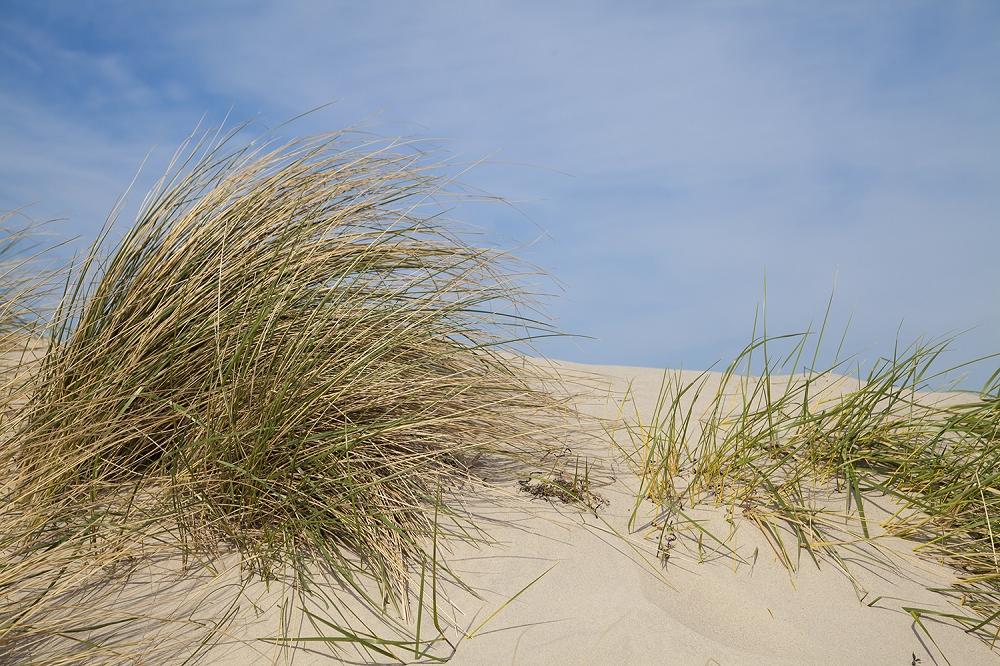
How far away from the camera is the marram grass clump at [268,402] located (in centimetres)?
216

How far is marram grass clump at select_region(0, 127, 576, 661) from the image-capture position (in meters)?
2.16

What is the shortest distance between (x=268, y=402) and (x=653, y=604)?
1.24 metres

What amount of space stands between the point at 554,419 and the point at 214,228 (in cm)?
151

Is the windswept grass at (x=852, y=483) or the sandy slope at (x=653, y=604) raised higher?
the windswept grass at (x=852, y=483)

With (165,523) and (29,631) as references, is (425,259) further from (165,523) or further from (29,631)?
(29,631)

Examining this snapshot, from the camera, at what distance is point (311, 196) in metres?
2.84

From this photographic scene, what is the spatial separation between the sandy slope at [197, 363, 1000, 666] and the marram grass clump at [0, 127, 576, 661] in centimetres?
16

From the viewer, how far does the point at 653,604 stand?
6.72ft

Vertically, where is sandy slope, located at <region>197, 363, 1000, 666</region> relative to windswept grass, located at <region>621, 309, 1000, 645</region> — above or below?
below

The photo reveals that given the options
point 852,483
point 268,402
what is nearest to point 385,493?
point 268,402

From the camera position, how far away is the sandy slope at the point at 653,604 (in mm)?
1912

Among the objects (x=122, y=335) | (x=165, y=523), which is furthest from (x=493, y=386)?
(x=122, y=335)

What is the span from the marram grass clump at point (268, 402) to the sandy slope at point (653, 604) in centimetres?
16

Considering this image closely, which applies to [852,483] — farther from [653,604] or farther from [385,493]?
[385,493]
